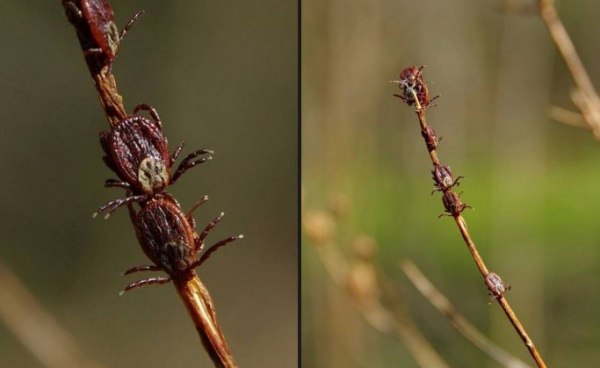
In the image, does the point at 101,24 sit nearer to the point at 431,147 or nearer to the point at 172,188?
the point at 431,147

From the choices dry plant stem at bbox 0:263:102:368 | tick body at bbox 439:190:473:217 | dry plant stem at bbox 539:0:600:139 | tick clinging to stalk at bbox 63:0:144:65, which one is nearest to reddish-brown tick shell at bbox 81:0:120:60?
tick clinging to stalk at bbox 63:0:144:65

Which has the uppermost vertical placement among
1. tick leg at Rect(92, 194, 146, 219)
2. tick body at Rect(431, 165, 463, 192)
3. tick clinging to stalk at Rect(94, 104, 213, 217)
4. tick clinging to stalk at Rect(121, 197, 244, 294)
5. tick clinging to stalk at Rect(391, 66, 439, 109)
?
tick clinging to stalk at Rect(391, 66, 439, 109)


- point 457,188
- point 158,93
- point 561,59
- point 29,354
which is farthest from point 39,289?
point 561,59

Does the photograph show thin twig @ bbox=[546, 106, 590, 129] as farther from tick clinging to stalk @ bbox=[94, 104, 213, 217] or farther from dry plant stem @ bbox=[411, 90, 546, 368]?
tick clinging to stalk @ bbox=[94, 104, 213, 217]

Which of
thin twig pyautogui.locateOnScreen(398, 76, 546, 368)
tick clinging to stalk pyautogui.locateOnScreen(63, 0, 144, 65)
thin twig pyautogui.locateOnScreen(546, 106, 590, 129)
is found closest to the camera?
Answer: tick clinging to stalk pyautogui.locateOnScreen(63, 0, 144, 65)

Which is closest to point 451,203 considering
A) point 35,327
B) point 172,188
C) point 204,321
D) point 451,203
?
point 451,203

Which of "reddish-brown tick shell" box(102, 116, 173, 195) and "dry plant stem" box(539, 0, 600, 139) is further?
"dry plant stem" box(539, 0, 600, 139)

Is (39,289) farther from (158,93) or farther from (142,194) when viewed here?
(142,194)

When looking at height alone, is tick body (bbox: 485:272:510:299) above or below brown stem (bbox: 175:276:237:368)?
above
